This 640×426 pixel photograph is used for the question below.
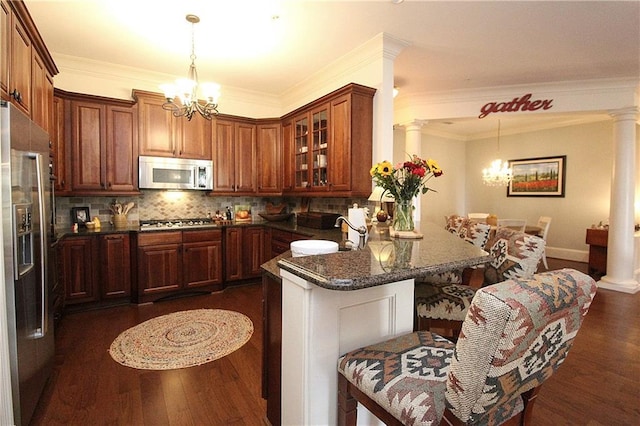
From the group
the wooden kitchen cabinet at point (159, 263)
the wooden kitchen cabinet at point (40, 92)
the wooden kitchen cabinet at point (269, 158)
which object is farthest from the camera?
the wooden kitchen cabinet at point (269, 158)

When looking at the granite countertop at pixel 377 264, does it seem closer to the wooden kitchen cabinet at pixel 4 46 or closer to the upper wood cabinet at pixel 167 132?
the wooden kitchen cabinet at pixel 4 46

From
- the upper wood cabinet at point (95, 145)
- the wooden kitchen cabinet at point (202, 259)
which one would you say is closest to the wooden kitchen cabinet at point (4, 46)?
the upper wood cabinet at point (95, 145)

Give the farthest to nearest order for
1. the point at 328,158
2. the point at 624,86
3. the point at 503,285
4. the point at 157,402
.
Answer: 1. the point at 624,86
2. the point at 328,158
3. the point at 157,402
4. the point at 503,285

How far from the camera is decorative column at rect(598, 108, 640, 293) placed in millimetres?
4320

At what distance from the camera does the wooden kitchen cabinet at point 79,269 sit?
11.0 feet

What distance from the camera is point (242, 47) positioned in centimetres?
343

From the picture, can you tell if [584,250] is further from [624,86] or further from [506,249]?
[506,249]

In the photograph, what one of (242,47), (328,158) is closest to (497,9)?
(328,158)

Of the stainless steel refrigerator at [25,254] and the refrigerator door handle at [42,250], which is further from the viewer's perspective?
the refrigerator door handle at [42,250]

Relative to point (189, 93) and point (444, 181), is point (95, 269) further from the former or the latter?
point (444, 181)

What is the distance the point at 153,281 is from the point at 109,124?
6.37ft

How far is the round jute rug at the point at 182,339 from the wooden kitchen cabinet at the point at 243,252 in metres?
0.95

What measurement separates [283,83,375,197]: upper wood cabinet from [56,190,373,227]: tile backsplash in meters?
0.42

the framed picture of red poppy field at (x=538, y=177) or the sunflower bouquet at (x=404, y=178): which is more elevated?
the framed picture of red poppy field at (x=538, y=177)
